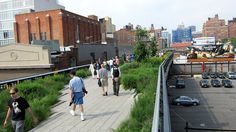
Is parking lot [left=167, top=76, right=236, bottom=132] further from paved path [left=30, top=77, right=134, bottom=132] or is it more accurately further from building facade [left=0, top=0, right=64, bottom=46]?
building facade [left=0, top=0, right=64, bottom=46]

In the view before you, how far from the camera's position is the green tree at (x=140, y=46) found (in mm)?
33109

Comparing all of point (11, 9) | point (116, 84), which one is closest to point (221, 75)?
point (116, 84)

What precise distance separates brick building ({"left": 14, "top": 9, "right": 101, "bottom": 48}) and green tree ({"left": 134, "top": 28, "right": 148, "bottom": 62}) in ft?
→ 88.4

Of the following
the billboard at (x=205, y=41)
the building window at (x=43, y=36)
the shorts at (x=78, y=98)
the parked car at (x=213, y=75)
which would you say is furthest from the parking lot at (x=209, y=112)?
the billboard at (x=205, y=41)

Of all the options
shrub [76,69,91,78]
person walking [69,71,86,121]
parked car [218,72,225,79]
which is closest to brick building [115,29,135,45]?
parked car [218,72,225,79]

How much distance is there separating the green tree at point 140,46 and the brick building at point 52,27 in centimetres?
2696

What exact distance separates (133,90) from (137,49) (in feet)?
60.9

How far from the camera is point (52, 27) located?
60.8 metres

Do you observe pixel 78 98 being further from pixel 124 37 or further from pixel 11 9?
pixel 124 37

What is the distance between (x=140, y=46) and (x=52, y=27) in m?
32.6

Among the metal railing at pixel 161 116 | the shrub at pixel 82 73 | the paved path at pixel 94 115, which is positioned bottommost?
the paved path at pixel 94 115

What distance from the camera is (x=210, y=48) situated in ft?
363

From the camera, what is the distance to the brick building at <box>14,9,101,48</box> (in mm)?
59719

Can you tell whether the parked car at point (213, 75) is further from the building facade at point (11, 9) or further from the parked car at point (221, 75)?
the building facade at point (11, 9)
